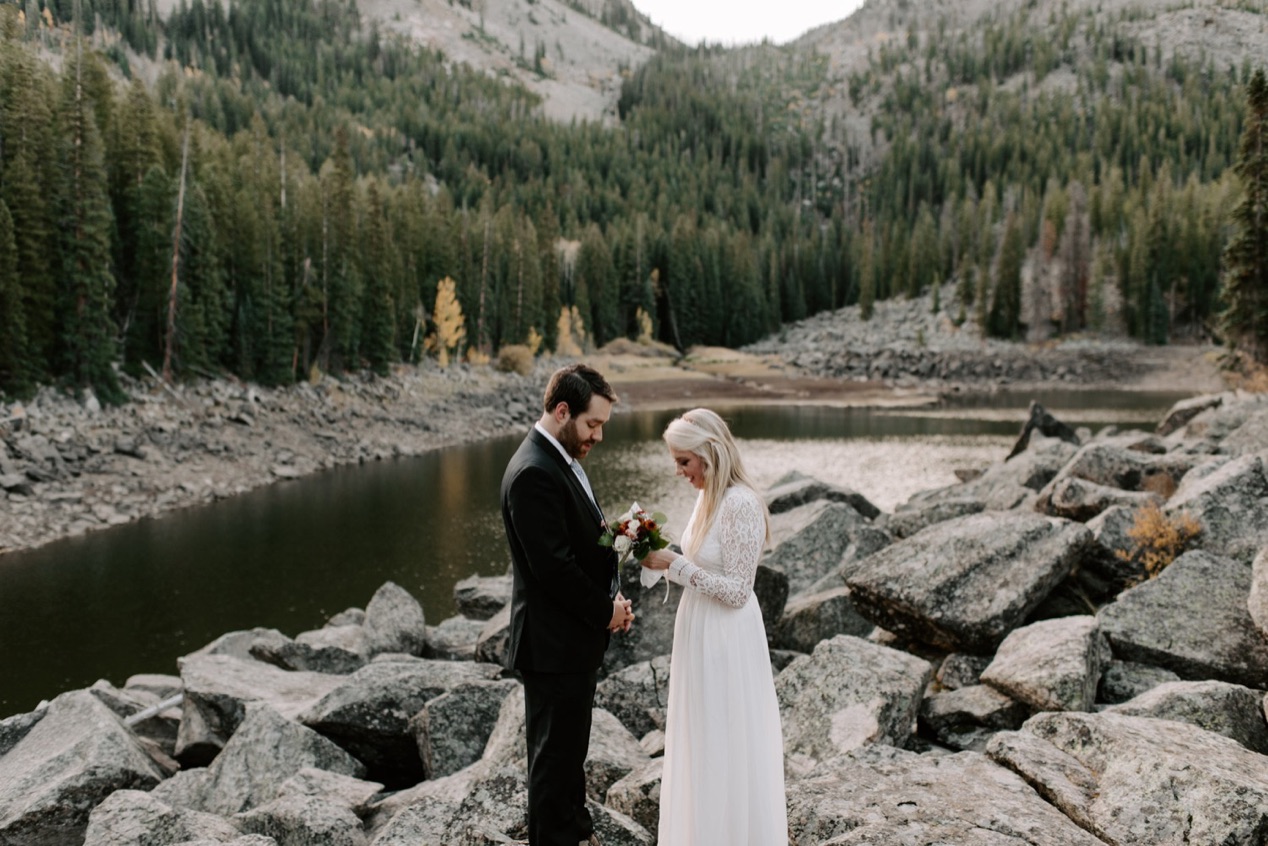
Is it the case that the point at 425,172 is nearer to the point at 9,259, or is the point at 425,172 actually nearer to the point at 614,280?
the point at 614,280

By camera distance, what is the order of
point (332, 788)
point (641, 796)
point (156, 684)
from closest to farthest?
point (641, 796), point (332, 788), point (156, 684)

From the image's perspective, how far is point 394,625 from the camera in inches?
554

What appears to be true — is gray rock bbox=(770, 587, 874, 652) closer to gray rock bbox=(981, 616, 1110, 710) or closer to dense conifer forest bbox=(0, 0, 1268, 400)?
gray rock bbox=(981, 616, 1110, 710)

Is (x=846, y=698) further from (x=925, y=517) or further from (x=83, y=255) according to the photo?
(x=83, y=255)

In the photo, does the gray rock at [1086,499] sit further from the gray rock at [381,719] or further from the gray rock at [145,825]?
the gray rock at [145,825]

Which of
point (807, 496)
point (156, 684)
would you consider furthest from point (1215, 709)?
point (156, 684)

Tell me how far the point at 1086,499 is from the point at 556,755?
33.7 ft

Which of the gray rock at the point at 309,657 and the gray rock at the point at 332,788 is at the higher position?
the gray rock at the point at 332,788

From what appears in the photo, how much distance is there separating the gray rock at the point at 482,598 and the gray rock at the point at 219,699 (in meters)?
6.25

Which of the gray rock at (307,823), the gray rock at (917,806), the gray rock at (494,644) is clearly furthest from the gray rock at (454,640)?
the gray rock at (917,806)

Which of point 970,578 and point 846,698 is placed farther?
point 970,578

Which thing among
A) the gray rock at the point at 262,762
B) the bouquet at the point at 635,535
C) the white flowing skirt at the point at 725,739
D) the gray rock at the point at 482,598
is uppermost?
the bouquet at the point at 635,535

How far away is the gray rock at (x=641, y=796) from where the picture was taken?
6098mm

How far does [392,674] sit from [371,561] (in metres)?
16.5
